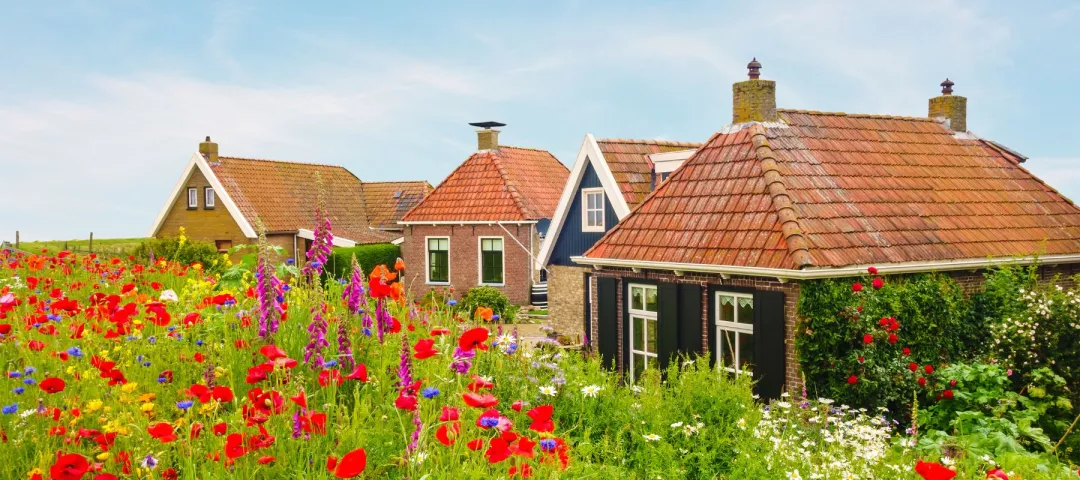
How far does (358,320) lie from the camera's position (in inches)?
249

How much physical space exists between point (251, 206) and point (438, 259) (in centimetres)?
752

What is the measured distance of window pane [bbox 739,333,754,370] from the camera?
1218 centimetres

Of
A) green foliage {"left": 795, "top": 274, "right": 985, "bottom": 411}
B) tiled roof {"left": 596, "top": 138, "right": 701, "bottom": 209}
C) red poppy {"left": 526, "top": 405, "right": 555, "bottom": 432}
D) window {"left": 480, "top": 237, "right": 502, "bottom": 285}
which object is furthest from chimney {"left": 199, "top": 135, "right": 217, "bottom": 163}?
red poppy {"left": 526, "top": 405, "right": 555, "bottom": 432}

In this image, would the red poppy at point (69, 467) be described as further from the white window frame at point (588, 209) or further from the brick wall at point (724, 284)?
the white window frame at point (588, 209)

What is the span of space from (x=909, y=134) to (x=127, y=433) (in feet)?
51.6

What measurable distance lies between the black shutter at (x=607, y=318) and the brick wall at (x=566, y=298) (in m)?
6.42

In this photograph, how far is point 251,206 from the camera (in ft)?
101

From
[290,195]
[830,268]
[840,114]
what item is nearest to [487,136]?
[290,195]

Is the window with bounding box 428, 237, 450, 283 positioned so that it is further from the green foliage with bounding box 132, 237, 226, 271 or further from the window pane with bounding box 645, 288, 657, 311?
the window pane with bounding box 645, 288, 657, 311

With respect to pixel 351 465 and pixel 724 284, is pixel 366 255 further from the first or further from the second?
pixel 351 465

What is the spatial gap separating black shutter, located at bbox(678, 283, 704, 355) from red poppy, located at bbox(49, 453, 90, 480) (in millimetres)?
9858

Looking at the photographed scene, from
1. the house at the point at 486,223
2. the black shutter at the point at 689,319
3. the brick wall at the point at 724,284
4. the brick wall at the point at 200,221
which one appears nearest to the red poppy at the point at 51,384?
the brick wall at the point at 724,284

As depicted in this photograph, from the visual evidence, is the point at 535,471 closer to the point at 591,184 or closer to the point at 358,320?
the point at 358,320

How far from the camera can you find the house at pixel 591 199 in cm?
1872
